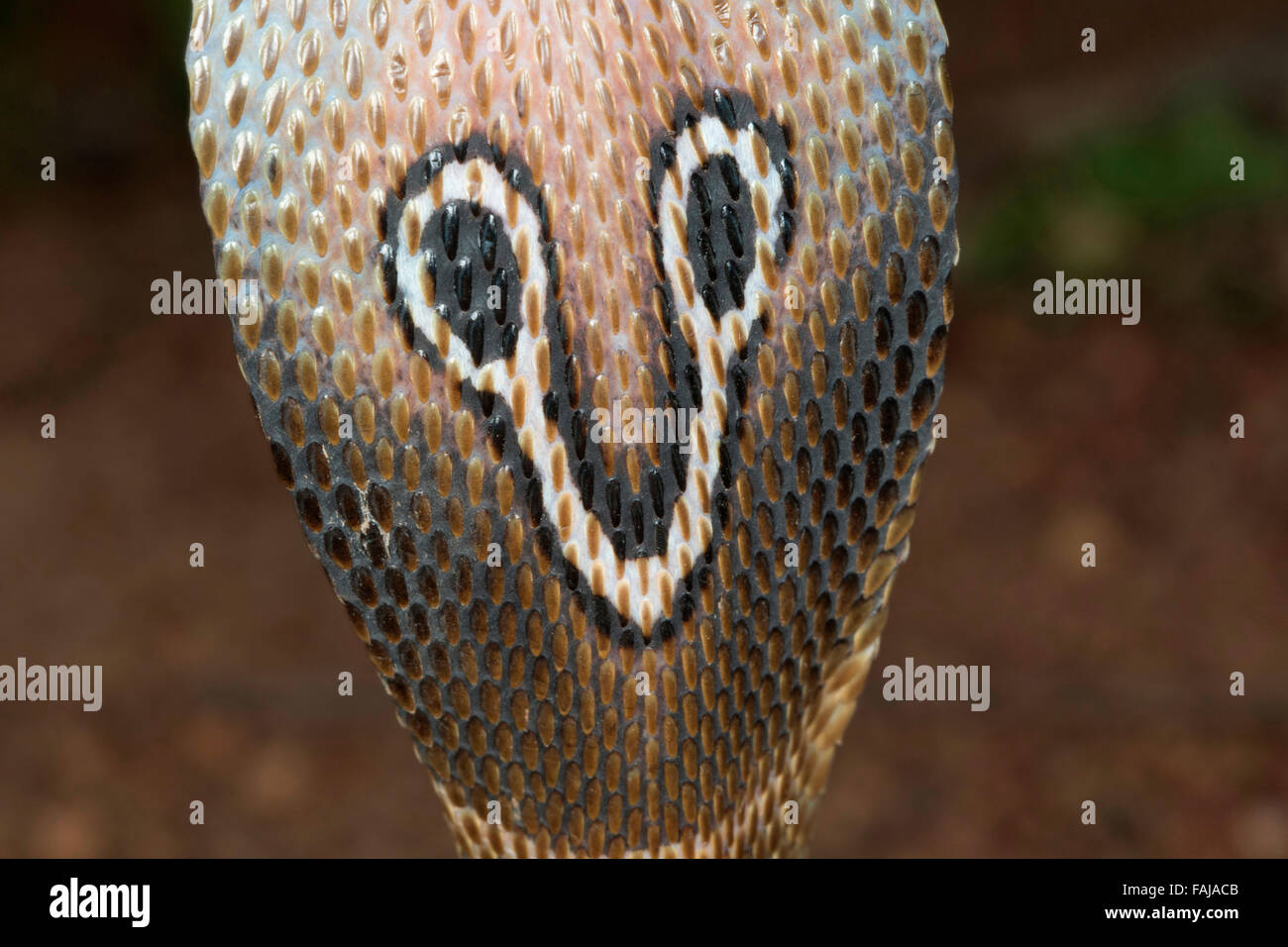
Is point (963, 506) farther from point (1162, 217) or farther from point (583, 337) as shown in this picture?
point (583, 337)

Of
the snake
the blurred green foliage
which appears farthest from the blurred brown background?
the snake

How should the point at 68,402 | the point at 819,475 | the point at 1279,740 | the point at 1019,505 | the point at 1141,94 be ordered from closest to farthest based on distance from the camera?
1. the point at 819,475
2. the point at 1279,740
3. the point at 1019,505
4. the point at 68,402
5. the point at 1141,94

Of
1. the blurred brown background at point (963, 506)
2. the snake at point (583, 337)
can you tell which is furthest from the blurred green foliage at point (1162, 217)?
the snake at point (583, 337)

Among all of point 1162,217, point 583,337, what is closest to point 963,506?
point 1162,217

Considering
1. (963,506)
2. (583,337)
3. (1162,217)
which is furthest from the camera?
(1162,217)

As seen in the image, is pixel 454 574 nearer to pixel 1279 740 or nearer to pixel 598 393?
pixel 598 393

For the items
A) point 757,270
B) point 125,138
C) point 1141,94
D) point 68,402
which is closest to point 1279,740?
point 1141,94
